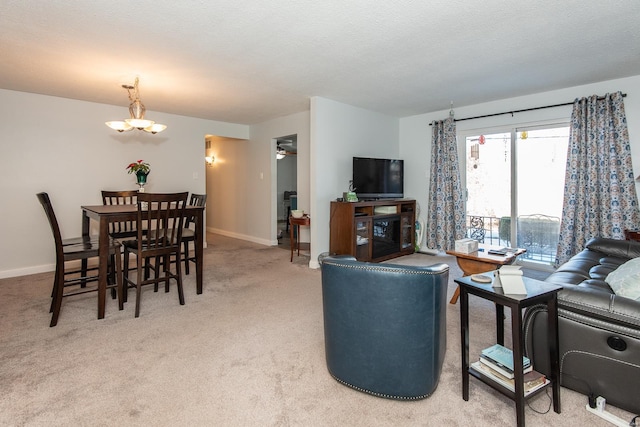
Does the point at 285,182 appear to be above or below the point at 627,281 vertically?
above

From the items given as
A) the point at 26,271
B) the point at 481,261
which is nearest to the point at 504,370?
the point at 481,261

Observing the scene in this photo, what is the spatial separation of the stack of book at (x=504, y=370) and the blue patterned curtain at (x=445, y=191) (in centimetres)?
348

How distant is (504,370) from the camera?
58.2 inches

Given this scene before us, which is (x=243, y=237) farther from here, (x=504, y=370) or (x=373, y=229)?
(x=504, y=370)

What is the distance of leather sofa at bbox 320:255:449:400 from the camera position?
1441mm

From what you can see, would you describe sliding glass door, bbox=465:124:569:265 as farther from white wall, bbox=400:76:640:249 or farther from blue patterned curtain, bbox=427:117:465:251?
blue patterned curtain, bbox=427:117:465:251

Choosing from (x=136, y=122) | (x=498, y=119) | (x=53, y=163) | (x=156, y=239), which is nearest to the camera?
(x=156, y=239)

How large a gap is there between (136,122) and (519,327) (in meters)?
3.72

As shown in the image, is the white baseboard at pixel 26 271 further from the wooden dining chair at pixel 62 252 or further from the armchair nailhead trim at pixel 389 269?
the armchair nailhead trim at pixel 389 269

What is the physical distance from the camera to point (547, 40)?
2650mm

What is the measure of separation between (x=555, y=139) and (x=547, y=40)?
1.96 metres

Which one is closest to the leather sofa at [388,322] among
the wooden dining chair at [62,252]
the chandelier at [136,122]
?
the wooden dining chair at [62,252]

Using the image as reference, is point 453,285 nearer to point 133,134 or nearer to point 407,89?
point 407,89

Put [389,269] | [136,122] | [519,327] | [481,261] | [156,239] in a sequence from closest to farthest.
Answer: [519,327], [389,269], [481,261], [156,239], [136,122]
